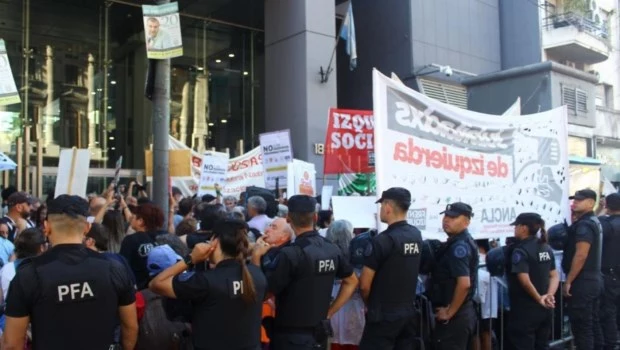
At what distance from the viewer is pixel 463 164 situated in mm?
6855

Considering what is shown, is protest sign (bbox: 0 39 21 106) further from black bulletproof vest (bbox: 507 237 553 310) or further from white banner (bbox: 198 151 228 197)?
black bulletproof vest (bbox: 507 237 553 310)

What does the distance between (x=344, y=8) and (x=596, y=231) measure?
646 inches

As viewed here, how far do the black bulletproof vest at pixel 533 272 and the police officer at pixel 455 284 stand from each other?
0.89 metres

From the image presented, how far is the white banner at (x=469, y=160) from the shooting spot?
6.14 m

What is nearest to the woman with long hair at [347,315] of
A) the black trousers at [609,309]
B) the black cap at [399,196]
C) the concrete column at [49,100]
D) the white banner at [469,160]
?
the white banner at [469,160]

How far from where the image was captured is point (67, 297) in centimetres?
328

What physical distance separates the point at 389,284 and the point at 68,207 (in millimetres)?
2708

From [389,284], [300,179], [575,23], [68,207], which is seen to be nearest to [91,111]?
[300,179]

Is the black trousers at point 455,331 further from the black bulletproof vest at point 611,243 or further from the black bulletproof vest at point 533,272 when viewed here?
the black bulletproof vest at point 611,243

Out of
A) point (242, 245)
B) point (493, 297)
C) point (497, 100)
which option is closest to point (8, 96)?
point (242, 245)

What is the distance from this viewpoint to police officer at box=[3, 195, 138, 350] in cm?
325

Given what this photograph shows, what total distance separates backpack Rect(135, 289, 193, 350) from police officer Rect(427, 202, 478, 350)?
244cm

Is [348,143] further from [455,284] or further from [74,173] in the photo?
[455,284]

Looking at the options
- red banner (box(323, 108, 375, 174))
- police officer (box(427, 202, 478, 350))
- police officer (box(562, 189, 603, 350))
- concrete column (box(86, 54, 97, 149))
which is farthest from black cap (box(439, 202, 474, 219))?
concrete column (box(86, 54, 97, 149))
